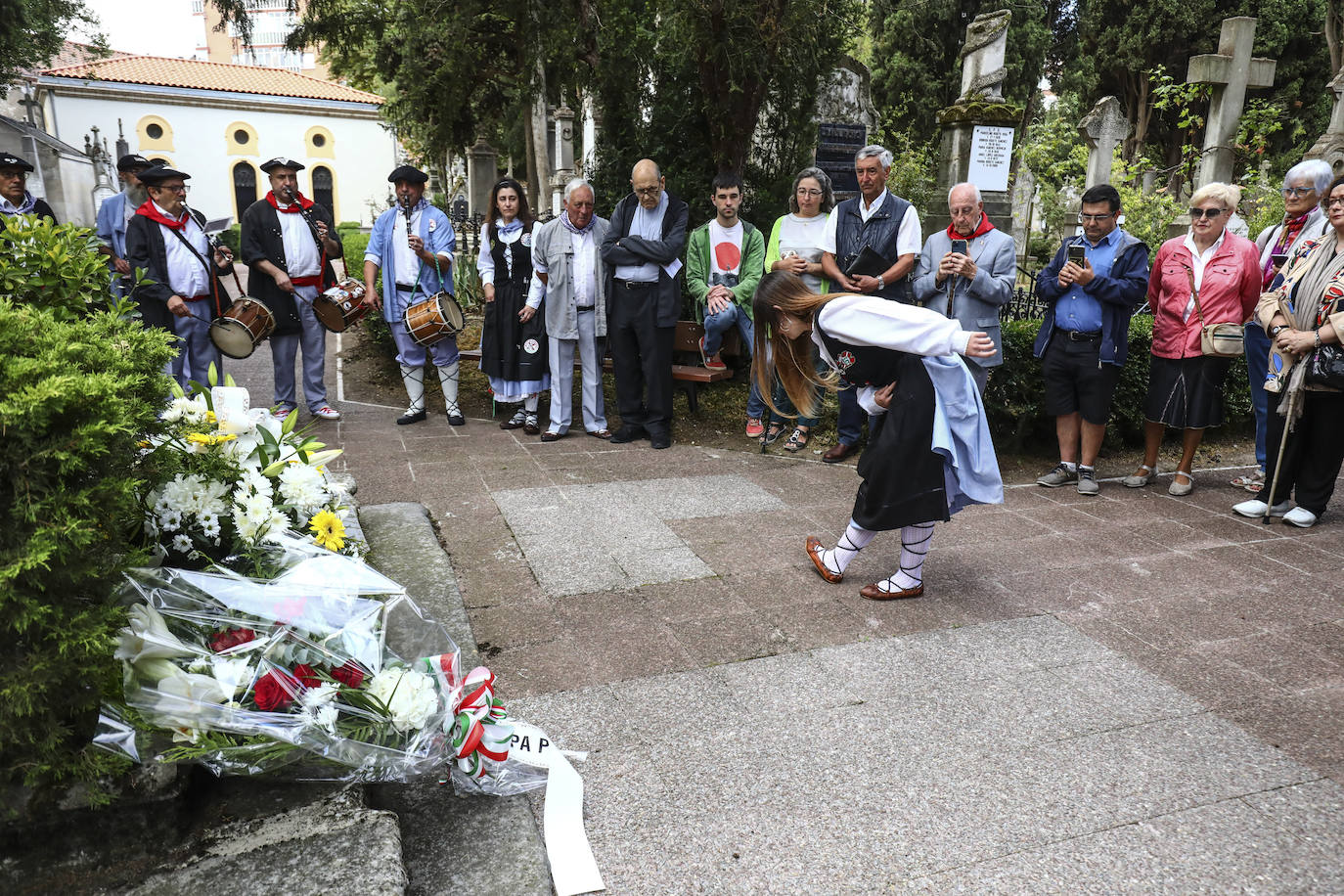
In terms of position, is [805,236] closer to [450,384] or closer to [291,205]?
[450,384]

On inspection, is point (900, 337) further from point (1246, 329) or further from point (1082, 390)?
point (1246, 329)

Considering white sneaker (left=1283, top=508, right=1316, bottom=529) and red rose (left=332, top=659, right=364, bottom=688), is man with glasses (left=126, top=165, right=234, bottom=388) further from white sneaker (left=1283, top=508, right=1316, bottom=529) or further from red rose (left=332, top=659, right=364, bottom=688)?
white sneaker (left=1283, top=508, right=1316, bottom=529)

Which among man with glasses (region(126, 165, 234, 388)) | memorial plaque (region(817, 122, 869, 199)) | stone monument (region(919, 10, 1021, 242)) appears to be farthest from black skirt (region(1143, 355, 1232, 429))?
man with glasses (region(126, 165, 234, 388))

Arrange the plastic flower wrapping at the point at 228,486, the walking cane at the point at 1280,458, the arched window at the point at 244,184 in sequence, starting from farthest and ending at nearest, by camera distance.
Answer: the arched window at the point at 244,184 < the walking cane at the point at 1280,458 < the plastic flower wrapping at the point at 228,486

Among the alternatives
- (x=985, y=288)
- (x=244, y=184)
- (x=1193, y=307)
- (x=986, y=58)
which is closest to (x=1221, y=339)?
(x=1193, y=307)

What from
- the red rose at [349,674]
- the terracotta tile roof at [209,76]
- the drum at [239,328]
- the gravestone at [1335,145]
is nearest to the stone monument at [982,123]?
the gravestone at [1335,145]

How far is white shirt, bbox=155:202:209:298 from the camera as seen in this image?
6.13 meters

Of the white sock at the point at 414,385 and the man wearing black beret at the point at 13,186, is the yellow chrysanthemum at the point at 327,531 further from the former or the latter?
the man wearing black beret at the point at 13,186

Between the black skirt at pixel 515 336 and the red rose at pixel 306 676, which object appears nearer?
the red rose at pixel 306 676

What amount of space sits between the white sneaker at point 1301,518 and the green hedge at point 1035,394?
1432 millimetres

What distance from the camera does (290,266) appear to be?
680cm

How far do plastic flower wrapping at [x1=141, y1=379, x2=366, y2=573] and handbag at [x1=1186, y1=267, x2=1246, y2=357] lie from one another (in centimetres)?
511

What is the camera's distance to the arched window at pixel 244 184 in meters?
41.8

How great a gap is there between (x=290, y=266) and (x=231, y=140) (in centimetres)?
4087
